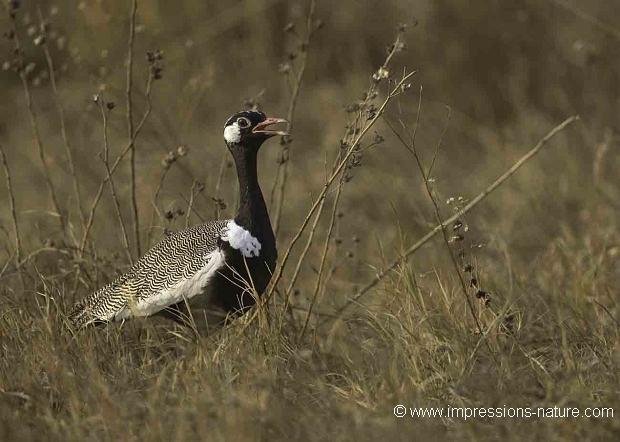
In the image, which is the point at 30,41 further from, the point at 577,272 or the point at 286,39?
the point at 577,272

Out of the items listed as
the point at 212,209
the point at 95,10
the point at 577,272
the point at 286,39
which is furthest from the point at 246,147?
the point at 286,39

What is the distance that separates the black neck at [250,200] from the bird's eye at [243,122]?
0.35 ft

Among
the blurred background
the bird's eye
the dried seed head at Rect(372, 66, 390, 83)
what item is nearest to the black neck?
the bird's eye

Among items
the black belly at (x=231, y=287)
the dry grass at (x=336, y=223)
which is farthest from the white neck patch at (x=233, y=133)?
the black belly at (x=231, y=287)

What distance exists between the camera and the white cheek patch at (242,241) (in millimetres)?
4523

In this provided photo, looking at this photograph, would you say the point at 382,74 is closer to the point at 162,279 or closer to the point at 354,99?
the point at 162,279

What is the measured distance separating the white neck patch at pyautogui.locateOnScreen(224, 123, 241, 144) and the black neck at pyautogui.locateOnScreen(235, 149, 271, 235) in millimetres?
57

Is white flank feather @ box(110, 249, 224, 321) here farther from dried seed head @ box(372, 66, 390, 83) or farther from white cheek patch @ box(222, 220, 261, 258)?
dried seed head @ box(372, 66, 390, 83)

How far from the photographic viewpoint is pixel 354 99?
9078 mm

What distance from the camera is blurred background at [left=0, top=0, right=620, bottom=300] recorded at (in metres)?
7.61

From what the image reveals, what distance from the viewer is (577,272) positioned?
5352 mm

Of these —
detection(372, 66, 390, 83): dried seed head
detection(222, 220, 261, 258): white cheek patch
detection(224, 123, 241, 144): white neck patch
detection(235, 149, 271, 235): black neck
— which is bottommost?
detection(222, 220, 261, 258): white cheek patch

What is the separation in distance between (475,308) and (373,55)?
5706 mm

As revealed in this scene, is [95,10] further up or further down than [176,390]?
→ further up
